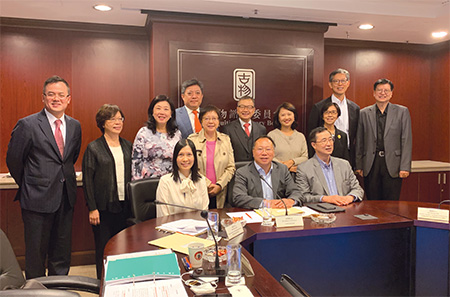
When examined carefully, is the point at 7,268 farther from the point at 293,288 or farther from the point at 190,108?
the point at 190,108

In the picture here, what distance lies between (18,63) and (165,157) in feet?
7.06

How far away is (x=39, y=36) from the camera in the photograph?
13.7 ft

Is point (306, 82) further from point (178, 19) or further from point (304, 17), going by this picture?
point (178, 19)

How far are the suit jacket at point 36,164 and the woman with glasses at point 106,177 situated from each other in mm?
285

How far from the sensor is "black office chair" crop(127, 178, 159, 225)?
2.81 meters

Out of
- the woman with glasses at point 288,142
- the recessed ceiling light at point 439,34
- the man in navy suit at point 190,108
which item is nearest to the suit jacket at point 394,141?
the woman with glasses at point 288,142

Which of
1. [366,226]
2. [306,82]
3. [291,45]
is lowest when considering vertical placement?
[366,226]

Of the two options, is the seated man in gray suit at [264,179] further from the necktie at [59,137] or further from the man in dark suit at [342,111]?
the necktie at [59,137]

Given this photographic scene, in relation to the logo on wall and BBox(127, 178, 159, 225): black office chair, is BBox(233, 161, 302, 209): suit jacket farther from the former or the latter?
the logo on wall

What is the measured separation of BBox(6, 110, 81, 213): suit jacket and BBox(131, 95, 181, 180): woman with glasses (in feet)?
2.04

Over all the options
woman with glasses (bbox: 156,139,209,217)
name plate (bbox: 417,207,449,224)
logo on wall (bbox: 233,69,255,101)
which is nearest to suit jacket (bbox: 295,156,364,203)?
name plate (bbox: 417,207,449,224)

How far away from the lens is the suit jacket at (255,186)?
290 centimetres

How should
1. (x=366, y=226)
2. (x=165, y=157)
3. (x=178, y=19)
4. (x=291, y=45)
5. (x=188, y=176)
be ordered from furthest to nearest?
(x=291, y=45), (x=178, y=19), (x=165, y=157), (x=188, y=176), (x=366, y=226)

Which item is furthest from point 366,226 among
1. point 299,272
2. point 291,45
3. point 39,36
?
point 39,36
